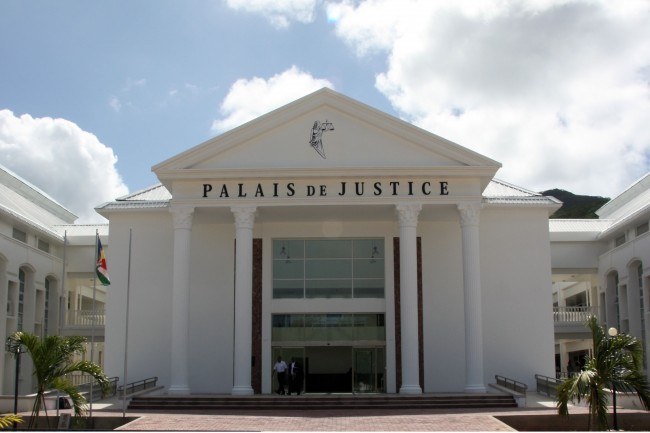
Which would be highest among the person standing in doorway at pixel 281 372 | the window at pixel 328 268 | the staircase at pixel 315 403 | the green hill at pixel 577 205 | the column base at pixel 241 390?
the green hill at pixel 577 205

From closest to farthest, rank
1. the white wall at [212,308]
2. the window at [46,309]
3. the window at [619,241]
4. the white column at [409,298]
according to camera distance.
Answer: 1. the white column at [409,298]
2. the white wall at [212,308]
3. the window at [619,241]
4. the window at [46,309]

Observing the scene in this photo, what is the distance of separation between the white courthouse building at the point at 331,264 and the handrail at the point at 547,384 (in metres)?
0.81

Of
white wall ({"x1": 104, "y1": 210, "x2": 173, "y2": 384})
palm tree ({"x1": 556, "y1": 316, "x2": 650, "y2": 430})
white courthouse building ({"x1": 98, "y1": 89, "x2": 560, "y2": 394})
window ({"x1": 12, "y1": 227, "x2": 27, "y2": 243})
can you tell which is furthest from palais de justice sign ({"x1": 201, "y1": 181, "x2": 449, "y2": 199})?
window ({"x1": 12, "y1": 227, "x2": 27, "y2": 243})

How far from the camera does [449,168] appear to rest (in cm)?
3484

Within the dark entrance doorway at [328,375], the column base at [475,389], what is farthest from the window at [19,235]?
the column base at [475,389]

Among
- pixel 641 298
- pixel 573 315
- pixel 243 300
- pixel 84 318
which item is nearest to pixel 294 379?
pixel 243 300

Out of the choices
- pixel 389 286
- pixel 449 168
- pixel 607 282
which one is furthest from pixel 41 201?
pixel 607 282

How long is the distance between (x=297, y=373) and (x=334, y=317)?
3.35 meters

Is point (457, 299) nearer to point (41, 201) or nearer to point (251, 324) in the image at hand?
point (251, 324)

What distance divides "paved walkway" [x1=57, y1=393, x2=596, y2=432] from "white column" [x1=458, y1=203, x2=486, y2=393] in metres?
3.25

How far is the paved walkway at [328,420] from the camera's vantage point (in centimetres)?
2423

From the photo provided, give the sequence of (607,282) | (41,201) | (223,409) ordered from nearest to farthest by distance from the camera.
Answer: (223,409) < (607,282) < (41,201)

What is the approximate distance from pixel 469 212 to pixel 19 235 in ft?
75.0

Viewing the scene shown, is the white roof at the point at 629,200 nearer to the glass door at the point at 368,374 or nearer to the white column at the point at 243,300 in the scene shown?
the glass door at the point at 368,374
